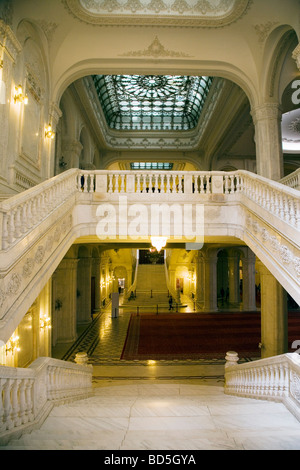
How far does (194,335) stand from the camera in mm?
13352

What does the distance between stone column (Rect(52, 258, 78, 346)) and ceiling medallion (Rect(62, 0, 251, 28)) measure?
8.49 metres

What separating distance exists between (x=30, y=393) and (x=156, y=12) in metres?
9.33

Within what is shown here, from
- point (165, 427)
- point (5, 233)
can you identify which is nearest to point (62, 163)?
point (5, 233)

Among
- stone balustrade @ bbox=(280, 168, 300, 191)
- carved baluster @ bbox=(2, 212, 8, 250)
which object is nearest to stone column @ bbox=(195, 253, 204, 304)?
stone balustrade @ bbox=(280, 168, 300, 191)

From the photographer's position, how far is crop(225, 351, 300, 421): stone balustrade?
4000mm

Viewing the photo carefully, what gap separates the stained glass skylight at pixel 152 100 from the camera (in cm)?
1453

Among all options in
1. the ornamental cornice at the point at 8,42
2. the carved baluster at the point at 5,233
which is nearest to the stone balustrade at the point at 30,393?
the carved baluster at the point at 5,233

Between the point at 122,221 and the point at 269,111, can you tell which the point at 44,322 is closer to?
the point at 122,221

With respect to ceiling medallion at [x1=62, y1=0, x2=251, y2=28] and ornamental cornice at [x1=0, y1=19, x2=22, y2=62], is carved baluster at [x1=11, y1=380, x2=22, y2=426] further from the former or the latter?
ceiling medallion at [x1=62, y1=0, x2=251, y2=28]

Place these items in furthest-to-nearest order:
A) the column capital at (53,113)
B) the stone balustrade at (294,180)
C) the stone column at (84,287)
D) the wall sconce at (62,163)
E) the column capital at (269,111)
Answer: the stone column at (84,287), the wall sconce at (62,163), the column capital at (269,111), the column capital at (53,113), the stone balustrade at (294,180)

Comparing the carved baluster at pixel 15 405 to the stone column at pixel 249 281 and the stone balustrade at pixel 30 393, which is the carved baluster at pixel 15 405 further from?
the stone column at pixel 249 281

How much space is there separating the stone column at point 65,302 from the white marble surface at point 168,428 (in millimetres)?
8431
